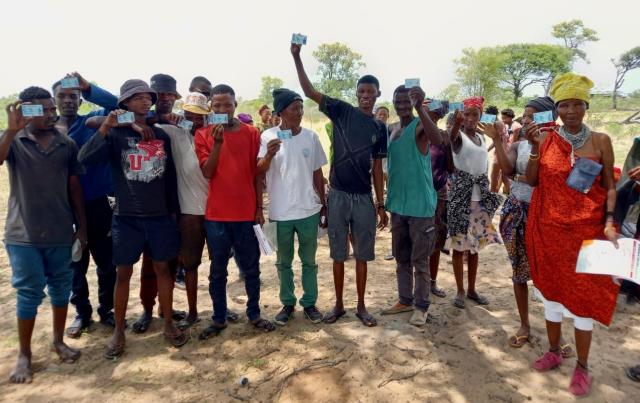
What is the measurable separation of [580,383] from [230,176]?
303cm

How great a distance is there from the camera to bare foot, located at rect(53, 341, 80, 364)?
10.4 ft

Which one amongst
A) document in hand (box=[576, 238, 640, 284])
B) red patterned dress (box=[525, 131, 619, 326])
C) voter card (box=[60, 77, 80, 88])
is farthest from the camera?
voter card (box=[60, 77, 80, 88])

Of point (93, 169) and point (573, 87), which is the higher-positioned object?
point (573, 87)

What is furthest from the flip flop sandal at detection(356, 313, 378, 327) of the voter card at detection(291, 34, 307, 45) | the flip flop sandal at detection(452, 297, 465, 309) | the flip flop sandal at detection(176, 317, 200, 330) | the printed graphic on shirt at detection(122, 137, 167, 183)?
the voter card at detection(291, 34, 307, 45)

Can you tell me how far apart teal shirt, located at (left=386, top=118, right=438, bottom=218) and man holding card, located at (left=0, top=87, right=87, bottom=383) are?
8.75 feet

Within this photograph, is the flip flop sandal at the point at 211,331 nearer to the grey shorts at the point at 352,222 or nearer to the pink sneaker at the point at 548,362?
the grey shorts at the point at 352,222

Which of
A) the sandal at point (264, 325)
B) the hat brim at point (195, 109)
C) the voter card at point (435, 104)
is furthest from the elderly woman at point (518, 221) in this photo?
the hat brim at point (195, 109)

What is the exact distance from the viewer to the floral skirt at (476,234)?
13.0ft

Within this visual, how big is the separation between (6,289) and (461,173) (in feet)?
17.1

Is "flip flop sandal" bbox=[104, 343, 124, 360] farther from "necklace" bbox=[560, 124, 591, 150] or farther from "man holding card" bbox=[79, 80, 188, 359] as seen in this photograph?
"necklace" bbox=[560, 124, 591, 150]

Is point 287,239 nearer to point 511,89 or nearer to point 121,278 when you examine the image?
point 121,278

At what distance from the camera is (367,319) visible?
3.74 meters

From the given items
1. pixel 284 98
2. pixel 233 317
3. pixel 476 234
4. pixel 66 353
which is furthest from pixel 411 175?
pixel 66 353

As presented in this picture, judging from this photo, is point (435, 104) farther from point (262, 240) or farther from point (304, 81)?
point (262, 240)
